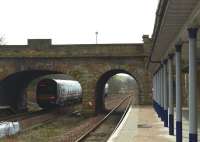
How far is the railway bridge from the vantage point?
38875mm

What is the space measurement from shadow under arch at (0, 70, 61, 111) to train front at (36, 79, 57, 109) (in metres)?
1.19

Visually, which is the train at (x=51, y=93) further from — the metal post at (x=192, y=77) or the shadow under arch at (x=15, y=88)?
the metal post at (x=192, y=77)

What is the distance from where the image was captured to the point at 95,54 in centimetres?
3891

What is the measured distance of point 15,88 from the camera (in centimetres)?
4503

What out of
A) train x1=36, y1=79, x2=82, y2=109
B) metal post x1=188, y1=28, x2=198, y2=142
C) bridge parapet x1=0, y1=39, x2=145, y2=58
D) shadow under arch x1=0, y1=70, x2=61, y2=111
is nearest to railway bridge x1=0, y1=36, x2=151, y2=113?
bridge parapet x1=0, y1=39, x2=145, y2=58

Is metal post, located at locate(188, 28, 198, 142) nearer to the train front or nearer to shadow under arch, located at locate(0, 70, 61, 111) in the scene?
shadow under arch, located at locate(0, 70, 61, 111)

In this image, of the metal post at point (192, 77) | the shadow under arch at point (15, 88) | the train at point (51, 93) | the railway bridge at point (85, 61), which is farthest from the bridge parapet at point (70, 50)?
the metal post at point (192, 77)

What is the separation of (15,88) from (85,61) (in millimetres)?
9113

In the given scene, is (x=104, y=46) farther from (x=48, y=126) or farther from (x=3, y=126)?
(x=3, y=126)

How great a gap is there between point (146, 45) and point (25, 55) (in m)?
9.66

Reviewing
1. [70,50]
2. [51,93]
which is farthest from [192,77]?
[51,93]

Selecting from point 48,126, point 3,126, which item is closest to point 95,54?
point 48,126

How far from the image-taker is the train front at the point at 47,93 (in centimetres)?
4186

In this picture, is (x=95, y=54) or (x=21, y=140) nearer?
(x=21, y=140)
